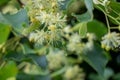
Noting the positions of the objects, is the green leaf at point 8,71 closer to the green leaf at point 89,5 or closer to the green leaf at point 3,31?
the green leaf at point 3,31

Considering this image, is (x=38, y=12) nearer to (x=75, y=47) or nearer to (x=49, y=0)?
(x=49, y=0)

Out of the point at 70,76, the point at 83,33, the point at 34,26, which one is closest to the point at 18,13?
the point at 34,26

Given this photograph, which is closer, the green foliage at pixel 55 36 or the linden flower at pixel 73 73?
the green foliage at pixel 55 36

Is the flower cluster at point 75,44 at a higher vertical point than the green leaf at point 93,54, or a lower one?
higher

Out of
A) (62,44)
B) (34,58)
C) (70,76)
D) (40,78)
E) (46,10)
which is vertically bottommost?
(70,76)

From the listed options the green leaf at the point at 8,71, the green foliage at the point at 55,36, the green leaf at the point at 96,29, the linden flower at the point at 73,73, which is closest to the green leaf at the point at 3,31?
the green foliage at the point at 55,36

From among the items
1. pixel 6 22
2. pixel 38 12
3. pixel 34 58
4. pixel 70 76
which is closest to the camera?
pixel 38 12
